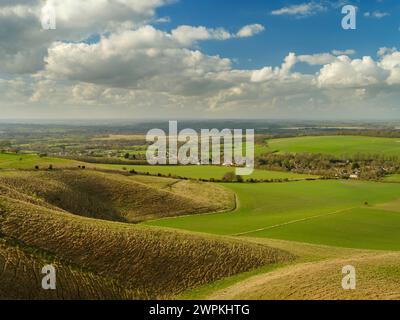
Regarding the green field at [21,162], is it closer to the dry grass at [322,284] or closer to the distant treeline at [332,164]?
the dry grass at [322,284]

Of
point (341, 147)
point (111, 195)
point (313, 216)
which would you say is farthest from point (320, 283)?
point (341, 147)

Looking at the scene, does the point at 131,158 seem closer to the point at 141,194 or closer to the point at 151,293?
the point at 141,194

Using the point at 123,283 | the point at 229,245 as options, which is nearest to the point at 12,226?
the point at 123,283

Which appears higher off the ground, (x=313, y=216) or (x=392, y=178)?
(x=392, y=178)

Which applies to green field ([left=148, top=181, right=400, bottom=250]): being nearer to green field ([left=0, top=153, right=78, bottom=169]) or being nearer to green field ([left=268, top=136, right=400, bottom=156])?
green field ([left=0, top=153, right=78, bottom=169])

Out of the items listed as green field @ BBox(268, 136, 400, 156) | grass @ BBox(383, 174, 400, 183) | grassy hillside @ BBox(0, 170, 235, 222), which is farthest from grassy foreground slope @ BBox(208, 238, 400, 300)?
green field @ BBox(268, 136, 400, 156)

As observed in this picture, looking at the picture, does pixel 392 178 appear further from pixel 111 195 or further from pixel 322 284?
pixel 322 284
